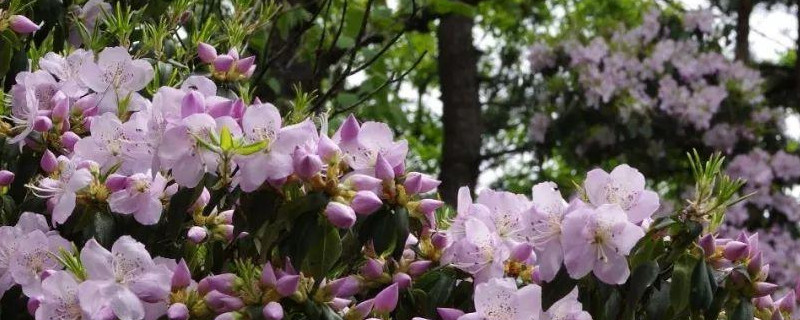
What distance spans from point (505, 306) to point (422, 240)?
0.73 feet

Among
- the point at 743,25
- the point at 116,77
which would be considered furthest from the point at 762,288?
the point at 743,25

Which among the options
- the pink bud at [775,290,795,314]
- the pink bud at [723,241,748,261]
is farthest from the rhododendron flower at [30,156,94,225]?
the pink bud at [775,290,795,314]

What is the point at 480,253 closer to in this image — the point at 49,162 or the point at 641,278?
the point at 641,278

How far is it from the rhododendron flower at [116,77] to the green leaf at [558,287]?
0.74 meters

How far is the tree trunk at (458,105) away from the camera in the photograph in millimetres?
6320

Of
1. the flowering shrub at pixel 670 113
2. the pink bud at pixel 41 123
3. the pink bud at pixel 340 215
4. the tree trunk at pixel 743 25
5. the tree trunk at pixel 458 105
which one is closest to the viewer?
the pink bud at pixel 340 215

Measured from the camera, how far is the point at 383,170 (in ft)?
4.89

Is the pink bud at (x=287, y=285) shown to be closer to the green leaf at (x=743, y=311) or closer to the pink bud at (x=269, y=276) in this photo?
the pink bud at (x=269, y=276)

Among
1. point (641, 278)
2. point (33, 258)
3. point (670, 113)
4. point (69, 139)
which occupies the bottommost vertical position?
point (670, 113)

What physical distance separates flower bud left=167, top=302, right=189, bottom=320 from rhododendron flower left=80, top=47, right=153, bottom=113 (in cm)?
48

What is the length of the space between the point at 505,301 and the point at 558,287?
0.08 meters

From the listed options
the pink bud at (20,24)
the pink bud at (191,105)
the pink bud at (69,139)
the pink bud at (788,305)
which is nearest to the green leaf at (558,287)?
the pink bud at (788,305)

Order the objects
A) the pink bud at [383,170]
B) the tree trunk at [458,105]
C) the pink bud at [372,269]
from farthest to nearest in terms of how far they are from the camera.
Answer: the tree trunk at [458,105]
the pink bud at [372,269]
the pink bud at [383,170]

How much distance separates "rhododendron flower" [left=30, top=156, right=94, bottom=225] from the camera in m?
1.55
